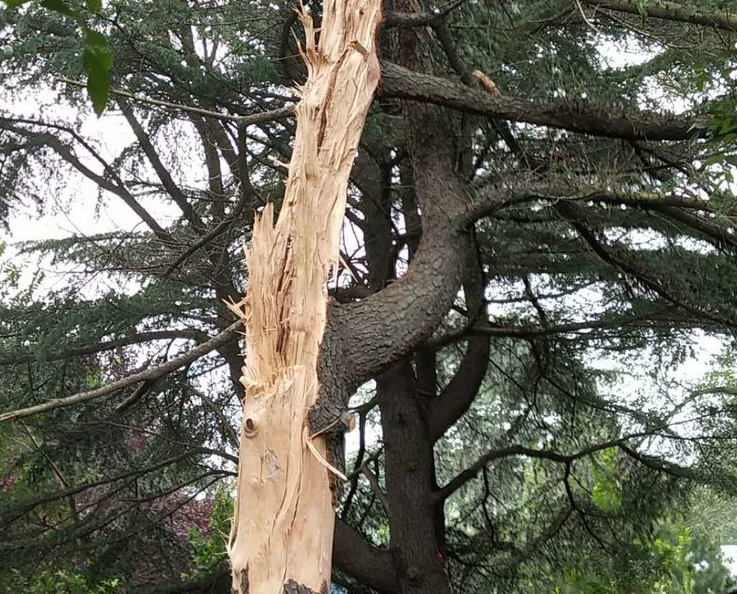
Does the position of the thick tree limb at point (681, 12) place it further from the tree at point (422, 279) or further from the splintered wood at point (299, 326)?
the splintered wood at point (299, 326)

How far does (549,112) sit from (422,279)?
2.87 feet

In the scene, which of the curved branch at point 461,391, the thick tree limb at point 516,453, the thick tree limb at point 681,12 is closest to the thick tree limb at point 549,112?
the thick tree limb at point 681,12

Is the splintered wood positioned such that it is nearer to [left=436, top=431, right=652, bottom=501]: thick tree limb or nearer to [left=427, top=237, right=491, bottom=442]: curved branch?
[left=427, top=237, right=491, bottom=442]: curved branch

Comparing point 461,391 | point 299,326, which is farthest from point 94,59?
point 461,391

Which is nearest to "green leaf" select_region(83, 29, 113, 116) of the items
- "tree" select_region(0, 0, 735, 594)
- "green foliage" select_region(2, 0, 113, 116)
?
"green foliage" select_region(2, 0, 113, 116)

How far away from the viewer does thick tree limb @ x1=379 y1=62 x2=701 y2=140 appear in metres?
3.66

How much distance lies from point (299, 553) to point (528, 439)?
4791mm

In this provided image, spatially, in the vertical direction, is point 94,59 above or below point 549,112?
below

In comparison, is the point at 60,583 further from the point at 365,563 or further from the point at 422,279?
the point at 422,279

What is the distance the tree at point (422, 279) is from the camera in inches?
145

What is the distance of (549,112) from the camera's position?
12.1 feet

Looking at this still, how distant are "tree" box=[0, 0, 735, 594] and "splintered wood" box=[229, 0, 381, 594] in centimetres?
18

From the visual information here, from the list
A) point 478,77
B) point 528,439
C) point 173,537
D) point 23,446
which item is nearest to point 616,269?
point 478,77

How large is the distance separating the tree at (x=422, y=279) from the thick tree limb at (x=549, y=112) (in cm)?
1
